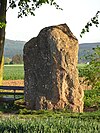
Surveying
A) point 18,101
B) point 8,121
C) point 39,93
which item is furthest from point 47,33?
point 8,121

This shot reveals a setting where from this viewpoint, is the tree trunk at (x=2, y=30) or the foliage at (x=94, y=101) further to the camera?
the tree trunk at (x=2, y=30)

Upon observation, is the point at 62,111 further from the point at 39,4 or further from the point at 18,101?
the point at 39,4

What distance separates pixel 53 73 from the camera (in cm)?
1368

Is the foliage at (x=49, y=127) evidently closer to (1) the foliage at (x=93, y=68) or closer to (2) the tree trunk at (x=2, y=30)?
(1) the foliage at (x=93, y=68)

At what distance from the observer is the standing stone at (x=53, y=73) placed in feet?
45.0

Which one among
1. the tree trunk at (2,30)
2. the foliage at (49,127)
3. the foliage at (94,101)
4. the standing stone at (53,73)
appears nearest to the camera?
the foliage at (49,127)

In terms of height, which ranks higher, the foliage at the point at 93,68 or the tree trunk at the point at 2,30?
the tree trunk at the point at 2,30

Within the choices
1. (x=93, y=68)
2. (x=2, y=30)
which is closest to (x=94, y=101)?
(x=93, y=68)

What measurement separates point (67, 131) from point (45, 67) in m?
5.99

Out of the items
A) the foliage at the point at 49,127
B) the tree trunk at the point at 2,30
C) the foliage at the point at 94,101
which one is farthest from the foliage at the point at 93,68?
the tree trunk at the point at 2,30

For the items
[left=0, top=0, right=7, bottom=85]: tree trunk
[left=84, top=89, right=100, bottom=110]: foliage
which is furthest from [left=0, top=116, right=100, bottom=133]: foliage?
[left=0, top=0, right=7, bottom=85]: tree trunk

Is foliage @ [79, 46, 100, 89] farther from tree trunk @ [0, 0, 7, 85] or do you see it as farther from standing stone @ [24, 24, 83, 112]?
tree trunk @ [0, 0, 7, 85]

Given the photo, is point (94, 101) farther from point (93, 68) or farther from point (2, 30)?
point (2, 30)

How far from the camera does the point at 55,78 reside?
538 inches
